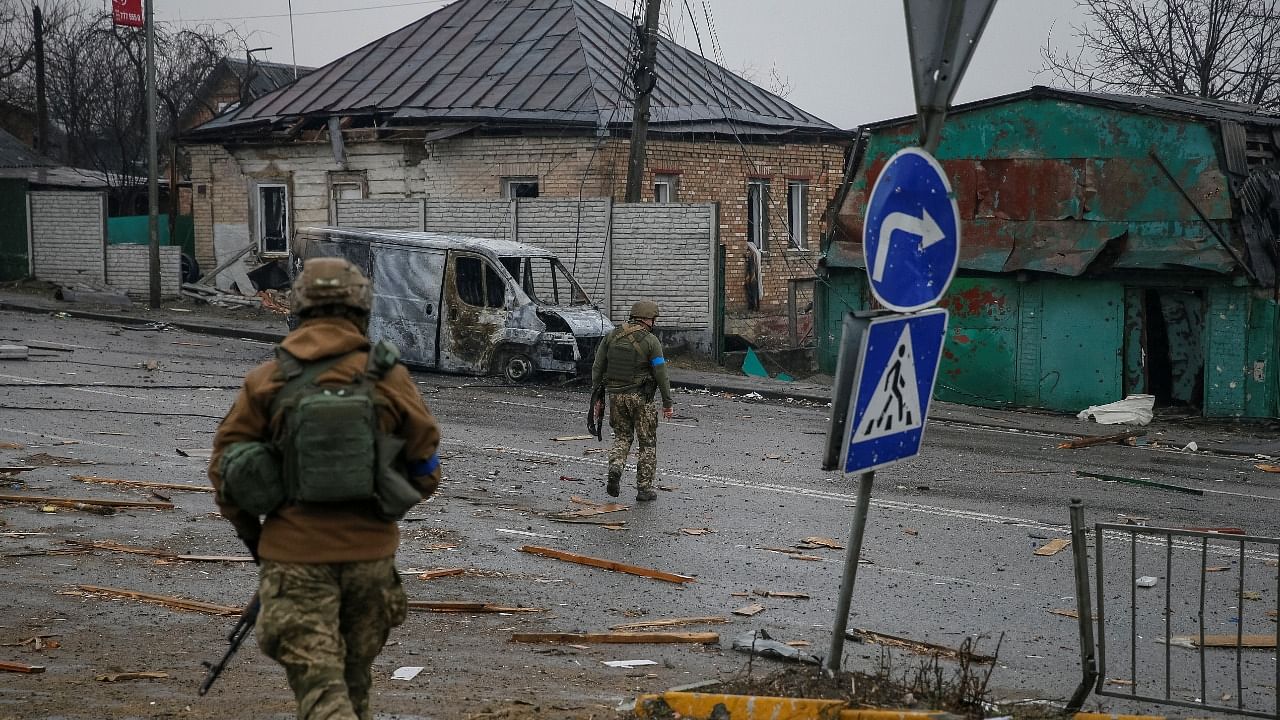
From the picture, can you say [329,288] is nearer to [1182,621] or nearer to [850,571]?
[850,571]

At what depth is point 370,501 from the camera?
425 cm

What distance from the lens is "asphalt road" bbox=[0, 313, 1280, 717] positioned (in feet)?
20.7

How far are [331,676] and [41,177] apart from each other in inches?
1428

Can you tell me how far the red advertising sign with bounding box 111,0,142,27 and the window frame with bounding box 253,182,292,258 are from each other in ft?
14.3

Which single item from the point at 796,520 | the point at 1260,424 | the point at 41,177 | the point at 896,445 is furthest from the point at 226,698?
the point at 41,177

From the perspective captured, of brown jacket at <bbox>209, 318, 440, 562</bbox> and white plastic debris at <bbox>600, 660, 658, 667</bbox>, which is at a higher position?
brown jacket at <bbox>209, 318, 440, 562</bbox>

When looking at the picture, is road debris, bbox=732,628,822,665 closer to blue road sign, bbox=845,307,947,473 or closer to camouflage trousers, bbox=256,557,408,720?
blue road sign, bbox=845,307,947,473

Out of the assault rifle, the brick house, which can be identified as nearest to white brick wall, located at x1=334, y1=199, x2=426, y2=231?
the brick house

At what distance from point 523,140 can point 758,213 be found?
20.4 ft

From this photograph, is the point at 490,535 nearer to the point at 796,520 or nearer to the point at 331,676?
A: the point at 796,520

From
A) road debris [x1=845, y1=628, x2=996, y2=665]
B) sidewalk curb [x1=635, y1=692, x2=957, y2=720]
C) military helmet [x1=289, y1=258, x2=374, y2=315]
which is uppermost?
military helmet [x1=289, y1=258, x2=374, y2=315]

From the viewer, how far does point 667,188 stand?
28.2 metres

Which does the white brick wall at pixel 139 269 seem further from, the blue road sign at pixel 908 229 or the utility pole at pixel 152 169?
the blue road sign at pixel 908 229

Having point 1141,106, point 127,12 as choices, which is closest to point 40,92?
point 127,12
